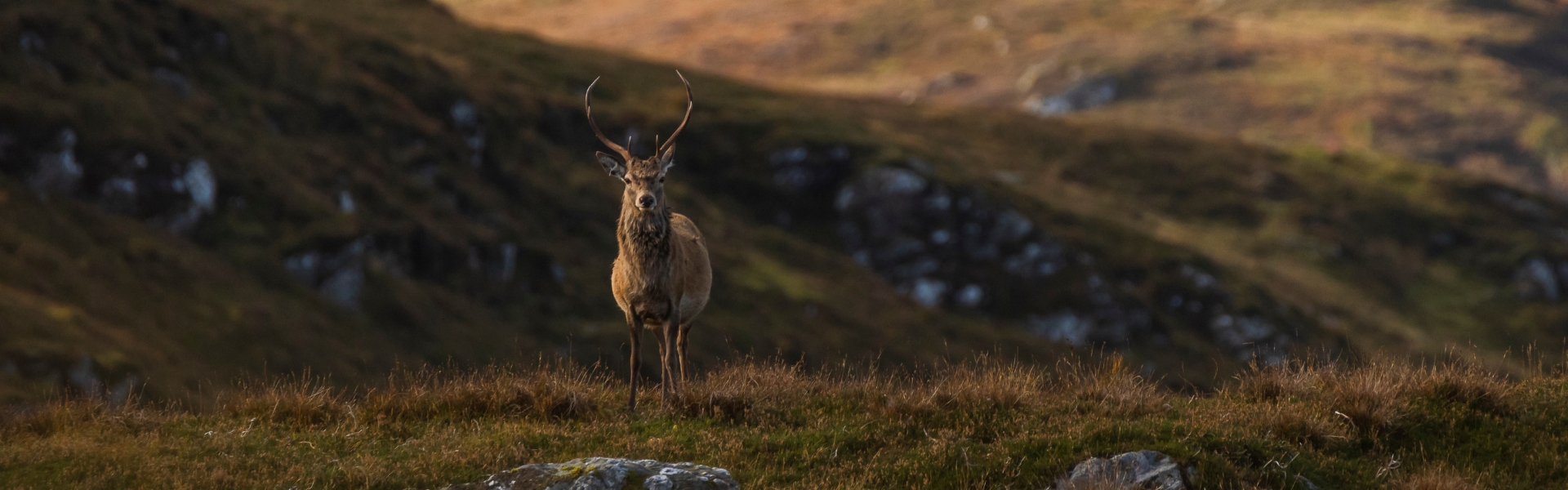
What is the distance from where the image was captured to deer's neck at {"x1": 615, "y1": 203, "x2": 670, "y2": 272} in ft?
47.8

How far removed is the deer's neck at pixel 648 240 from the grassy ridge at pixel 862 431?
61.3 inches

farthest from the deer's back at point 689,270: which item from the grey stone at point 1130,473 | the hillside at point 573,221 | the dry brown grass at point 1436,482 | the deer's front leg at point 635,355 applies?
the dry brown grass at point 1436,482

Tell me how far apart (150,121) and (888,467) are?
46.9 metres

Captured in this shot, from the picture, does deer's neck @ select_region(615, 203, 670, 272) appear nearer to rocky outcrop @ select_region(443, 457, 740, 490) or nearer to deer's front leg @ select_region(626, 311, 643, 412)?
deer's front leg @ select_region(626, 311, 643, 412)

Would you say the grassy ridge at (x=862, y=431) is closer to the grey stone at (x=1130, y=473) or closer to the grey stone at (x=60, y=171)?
the grey stone at (x=1130, y=473)

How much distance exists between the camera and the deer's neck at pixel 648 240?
14.6 meters

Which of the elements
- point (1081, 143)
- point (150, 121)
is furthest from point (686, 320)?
point (1081, 143)

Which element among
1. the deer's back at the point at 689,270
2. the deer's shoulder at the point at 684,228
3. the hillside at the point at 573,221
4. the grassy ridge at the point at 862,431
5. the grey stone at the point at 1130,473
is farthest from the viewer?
the hillside at the point at 573,221

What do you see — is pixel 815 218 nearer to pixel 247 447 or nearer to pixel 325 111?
pixel 325 111

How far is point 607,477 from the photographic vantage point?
10273 mm

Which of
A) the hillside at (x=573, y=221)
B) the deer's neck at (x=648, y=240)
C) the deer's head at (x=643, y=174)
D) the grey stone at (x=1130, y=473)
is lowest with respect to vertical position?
the hillside at (x=573, y=221)

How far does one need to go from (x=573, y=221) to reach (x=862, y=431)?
195ft

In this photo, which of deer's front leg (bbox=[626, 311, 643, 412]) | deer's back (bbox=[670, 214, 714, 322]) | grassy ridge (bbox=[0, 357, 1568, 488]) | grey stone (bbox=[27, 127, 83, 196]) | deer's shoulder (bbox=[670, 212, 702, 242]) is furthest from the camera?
grey stone (bbox=[27, 127, 83, 196])

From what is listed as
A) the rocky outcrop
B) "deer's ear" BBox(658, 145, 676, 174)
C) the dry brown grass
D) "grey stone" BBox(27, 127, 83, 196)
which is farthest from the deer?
"grey stone" BBox(27, 127, 83, 196)
